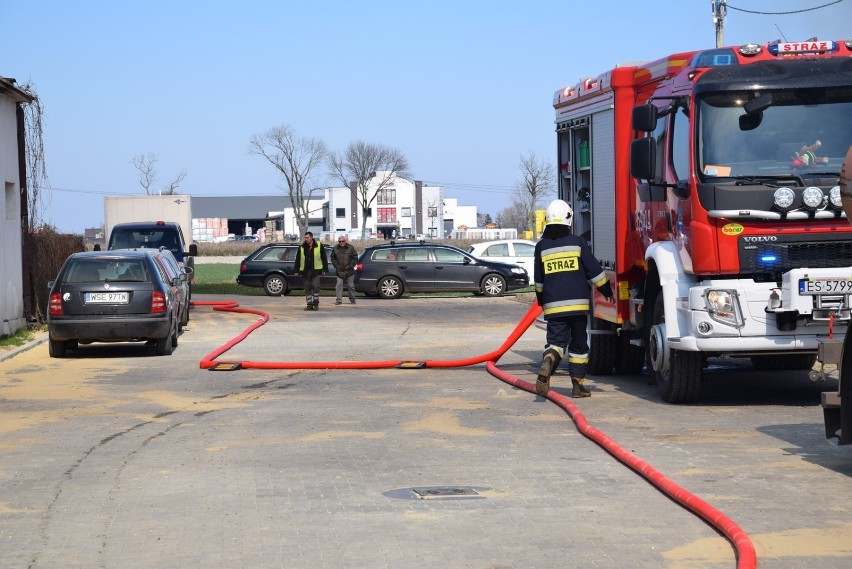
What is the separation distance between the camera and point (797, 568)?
245 inches

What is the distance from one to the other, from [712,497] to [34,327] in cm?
1839

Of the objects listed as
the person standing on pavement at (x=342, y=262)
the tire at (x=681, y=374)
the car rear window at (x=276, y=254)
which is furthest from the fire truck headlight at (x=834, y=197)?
the car rear window at (x=276, y=254)

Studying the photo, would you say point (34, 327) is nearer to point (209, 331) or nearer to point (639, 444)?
point (209, 331)

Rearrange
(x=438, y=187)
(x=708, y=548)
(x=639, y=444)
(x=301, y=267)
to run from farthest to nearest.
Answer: (x=438, y=187) < (x=301, y=267) < (x=639, y=444) < (x=708, y=548)

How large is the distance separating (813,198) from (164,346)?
410 inches

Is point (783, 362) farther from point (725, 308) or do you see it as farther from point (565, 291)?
point (725, 308)

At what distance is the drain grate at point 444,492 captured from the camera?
26.5 feet

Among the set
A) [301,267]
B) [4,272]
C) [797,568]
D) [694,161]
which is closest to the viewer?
[797,568]

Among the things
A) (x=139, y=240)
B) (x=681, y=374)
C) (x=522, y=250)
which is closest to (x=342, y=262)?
(x=139, y=240)

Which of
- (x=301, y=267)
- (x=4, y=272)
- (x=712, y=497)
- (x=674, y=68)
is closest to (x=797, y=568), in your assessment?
(x=712, y=497)

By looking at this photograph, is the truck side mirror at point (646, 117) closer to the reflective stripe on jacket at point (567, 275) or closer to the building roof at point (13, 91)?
the reflective stripe on jacket at point (567, 275)

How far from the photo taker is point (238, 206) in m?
169

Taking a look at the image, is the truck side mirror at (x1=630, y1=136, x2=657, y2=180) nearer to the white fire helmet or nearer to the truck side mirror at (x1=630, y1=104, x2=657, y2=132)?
the truck side mirror at (x1=630, y1=104, x2=657, y2=132)

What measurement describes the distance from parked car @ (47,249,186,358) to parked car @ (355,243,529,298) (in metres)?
17.1
